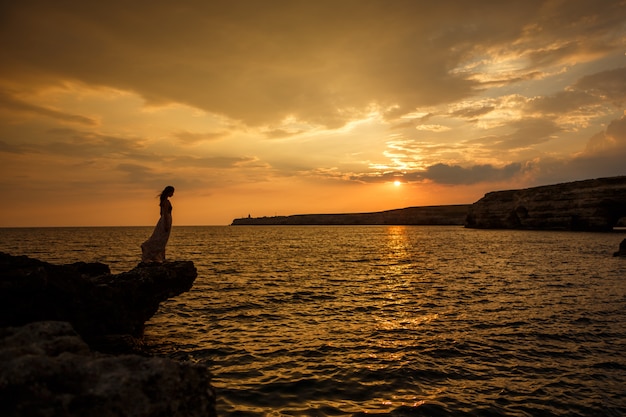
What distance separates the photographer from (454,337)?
13.0m

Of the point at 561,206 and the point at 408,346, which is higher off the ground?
the point at 561,206

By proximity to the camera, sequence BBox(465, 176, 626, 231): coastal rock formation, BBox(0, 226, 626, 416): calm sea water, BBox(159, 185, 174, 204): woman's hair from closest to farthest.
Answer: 1. BBox(0, 226, 626, 416): calm sea water
2. BBox(159, 185, 174, 204): woman's hair
3. BBox(465, 176, 626, 231): coastal rock formation

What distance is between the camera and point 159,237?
13.9 metres

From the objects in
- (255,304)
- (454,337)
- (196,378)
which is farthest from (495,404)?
(255,304)

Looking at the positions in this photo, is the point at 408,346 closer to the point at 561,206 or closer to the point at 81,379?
the point at 81,379

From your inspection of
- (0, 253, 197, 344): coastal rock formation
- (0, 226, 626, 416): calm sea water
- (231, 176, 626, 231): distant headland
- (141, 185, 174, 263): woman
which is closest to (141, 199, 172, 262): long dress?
(141, 185, 174, 263): woman

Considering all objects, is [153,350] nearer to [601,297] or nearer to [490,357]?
[490,357]

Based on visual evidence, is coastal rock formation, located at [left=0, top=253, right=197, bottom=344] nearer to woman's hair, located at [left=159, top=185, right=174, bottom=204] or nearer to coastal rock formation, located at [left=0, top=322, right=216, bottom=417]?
woman's hair, located at [left=159, top=185, right=174, bottom=204]

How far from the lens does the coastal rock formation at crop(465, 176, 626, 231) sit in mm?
83062

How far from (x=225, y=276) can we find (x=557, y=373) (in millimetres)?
24065

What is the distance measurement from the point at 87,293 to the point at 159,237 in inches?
152

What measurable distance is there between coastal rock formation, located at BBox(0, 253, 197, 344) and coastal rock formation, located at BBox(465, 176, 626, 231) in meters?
98.8

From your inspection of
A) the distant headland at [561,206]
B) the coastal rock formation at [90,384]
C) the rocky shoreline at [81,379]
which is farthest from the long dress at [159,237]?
the distant headland at [561,206]

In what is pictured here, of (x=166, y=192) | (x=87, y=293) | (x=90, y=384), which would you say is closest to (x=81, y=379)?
(x=90, y=384)
